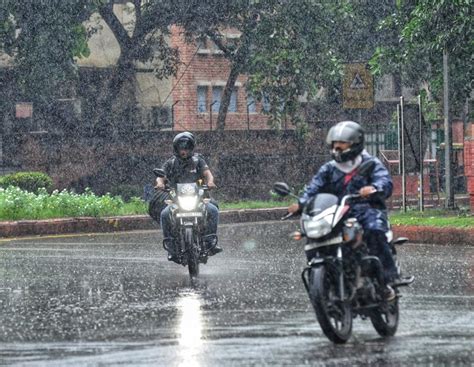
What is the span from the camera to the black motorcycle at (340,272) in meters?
10.1

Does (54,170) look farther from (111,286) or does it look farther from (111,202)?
(111,286)

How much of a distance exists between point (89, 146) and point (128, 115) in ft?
8.44

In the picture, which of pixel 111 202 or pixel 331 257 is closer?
pixel 331 257

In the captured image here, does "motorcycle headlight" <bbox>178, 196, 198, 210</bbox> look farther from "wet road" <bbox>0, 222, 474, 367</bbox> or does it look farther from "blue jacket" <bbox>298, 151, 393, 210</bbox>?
"blue jacket" <bbox>298, 151, 393, 210</bbox>

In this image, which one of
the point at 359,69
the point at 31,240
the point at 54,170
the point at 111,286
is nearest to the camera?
the point at 111,286

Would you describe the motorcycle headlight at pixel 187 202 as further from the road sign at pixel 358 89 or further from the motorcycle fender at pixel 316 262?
the road sign at pixel 358 89

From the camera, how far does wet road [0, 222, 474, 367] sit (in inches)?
379

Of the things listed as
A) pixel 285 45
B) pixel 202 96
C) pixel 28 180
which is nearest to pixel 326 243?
pixel 28 180

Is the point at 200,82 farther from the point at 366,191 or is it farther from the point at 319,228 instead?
the point at 319,228

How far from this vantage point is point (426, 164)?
3453 cm

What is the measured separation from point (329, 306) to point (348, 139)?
4.31 ft

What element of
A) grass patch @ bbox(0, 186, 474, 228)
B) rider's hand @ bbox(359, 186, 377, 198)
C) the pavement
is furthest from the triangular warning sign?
rider's hand @ bbox(359, 186, 377, 198)

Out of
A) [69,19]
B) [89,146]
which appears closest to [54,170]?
[89,146]

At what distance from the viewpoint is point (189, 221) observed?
1664 cm
